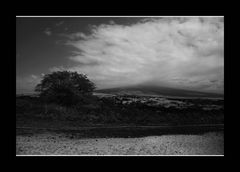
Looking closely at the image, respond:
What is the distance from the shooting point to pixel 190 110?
9414 millimetres

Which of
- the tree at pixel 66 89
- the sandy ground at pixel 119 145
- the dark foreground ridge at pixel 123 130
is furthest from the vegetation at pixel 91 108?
the sandy ground at pixel 119 145

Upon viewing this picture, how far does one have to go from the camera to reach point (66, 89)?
408 inches

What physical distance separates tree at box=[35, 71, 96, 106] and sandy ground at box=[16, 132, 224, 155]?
4.03m

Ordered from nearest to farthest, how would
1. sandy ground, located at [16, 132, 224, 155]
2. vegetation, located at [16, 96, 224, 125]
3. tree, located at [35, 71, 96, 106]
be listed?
1. sandy ground, located at [16, 132, 224, 155]
2. vegetation, located at [16, 96, 224, 125]
3. tree, located at [35, 71, 96, 106]

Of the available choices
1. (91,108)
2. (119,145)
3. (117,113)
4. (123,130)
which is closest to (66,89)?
(91,108)

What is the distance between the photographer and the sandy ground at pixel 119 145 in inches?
213

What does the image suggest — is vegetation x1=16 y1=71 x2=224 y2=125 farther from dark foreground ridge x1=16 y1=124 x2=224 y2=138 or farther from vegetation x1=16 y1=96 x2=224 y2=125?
dark foreground ridge x1=16 y1=124 x2=224 y2=138

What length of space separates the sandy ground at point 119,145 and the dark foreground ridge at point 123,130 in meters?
0.44

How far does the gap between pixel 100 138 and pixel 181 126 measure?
373 cm

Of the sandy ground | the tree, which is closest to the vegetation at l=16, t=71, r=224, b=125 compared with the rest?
the tree

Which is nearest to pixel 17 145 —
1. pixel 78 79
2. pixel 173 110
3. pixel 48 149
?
pixel 48 149

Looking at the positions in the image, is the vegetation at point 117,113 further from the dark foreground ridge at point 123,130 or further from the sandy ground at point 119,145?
the sandy ground at point 119,145

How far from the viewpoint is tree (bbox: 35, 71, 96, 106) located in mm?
9953
